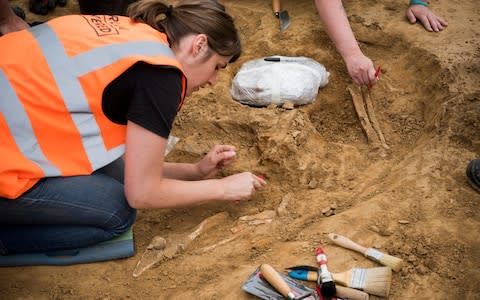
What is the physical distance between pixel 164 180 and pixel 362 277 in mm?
880

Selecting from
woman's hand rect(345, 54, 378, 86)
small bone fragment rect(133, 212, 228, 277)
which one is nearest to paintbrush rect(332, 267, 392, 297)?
small bone fragment rect(133, 212, 228, 277)

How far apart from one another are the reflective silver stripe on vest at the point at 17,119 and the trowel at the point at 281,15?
2.36m

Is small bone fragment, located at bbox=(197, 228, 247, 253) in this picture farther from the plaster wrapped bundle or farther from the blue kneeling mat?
the plaster wrapped bundle

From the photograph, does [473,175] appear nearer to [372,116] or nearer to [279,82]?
[372,116]

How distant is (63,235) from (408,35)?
263 cm

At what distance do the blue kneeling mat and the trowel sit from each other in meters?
2.18

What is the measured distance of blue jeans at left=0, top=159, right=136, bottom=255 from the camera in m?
2.11

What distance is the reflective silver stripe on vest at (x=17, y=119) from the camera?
195cm

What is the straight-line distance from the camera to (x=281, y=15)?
399 centimetres

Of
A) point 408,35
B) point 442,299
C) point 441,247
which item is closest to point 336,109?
point 408,35

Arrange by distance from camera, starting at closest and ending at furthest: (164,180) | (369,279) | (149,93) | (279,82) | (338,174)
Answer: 1. (149,93)
2. (369,279)
3. (164,180)
4. (338,174)
5. (279,82)

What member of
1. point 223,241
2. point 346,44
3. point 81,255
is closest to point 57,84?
point 81,255

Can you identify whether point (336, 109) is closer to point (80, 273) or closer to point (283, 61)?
point (283, 61)

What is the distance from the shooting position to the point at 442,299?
1.98m
